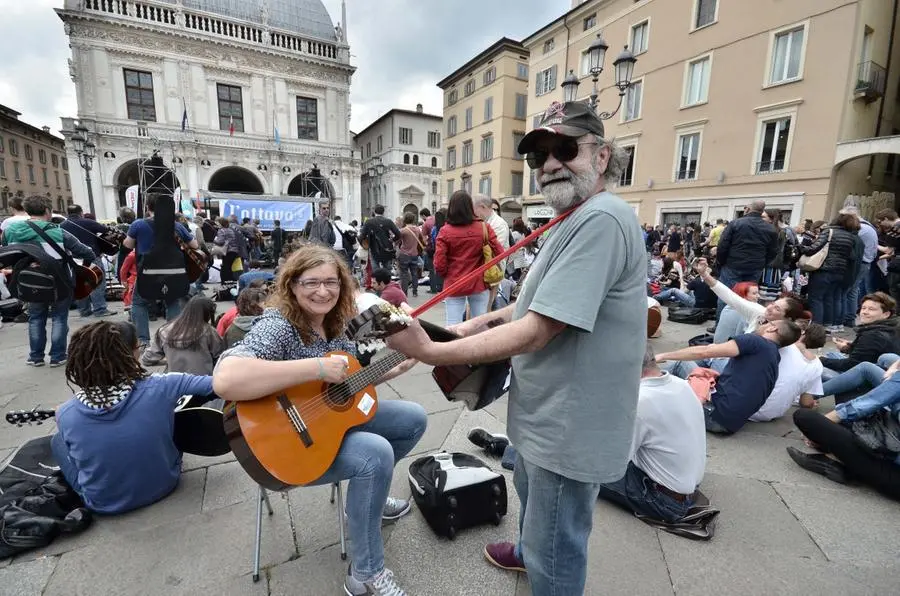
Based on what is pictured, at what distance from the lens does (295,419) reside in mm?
1651

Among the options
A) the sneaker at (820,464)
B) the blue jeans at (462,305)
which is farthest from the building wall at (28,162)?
the sneaker at (820,464)

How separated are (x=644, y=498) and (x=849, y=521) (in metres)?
1.20

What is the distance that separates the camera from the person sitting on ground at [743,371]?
300 centimetres

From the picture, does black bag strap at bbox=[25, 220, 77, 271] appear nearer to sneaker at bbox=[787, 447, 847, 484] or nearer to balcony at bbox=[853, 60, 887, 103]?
sneaker at bbox=[787, 447, 847, 484]

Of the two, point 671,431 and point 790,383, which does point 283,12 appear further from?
point 671,431

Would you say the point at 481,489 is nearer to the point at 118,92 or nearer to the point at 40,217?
the point at 40,217

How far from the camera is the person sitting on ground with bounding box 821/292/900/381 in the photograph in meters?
3.77

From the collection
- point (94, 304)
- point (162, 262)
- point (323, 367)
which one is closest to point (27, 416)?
point (323, 367)

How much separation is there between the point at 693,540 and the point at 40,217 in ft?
22.2

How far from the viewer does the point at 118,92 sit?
24.7 meters

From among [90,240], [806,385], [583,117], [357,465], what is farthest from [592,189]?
[90,240]

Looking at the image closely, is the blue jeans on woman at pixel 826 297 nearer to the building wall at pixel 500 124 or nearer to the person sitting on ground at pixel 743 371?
the person sitting on ground at pixel 743 371

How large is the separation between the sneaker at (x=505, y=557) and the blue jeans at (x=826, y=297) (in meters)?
6.80

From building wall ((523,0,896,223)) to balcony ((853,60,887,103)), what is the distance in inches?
9.7
